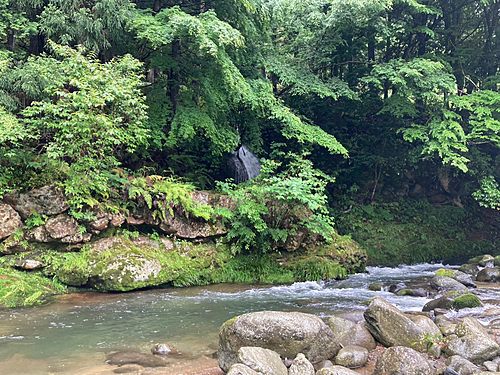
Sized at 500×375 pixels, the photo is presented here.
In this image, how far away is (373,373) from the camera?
5066 mm

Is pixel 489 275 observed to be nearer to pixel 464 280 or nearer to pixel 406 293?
pixel 464 280

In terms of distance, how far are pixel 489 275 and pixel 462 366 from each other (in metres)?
8.68

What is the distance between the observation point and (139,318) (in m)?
7.30

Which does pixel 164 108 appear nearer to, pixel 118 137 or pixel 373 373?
pixel 118 137

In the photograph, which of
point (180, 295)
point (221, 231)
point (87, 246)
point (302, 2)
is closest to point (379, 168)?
point (302, 2)

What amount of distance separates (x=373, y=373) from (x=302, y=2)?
14.5m

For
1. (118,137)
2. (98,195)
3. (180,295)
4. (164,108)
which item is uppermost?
(164,108)

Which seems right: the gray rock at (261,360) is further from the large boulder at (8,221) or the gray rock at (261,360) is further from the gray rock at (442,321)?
the large boulder at (8,221)

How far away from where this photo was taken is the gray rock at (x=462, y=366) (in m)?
4.90

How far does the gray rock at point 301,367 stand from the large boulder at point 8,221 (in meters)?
7.76

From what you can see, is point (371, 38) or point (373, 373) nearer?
point (373, 373)

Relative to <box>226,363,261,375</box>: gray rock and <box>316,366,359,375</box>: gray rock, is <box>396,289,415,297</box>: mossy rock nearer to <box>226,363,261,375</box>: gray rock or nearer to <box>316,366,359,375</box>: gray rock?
<box>316,366,359,375</box>: gray rock

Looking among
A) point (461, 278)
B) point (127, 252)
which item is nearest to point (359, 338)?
point (127, 252)

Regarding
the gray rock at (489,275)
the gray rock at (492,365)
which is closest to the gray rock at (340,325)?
the gray rock at (492,365)
